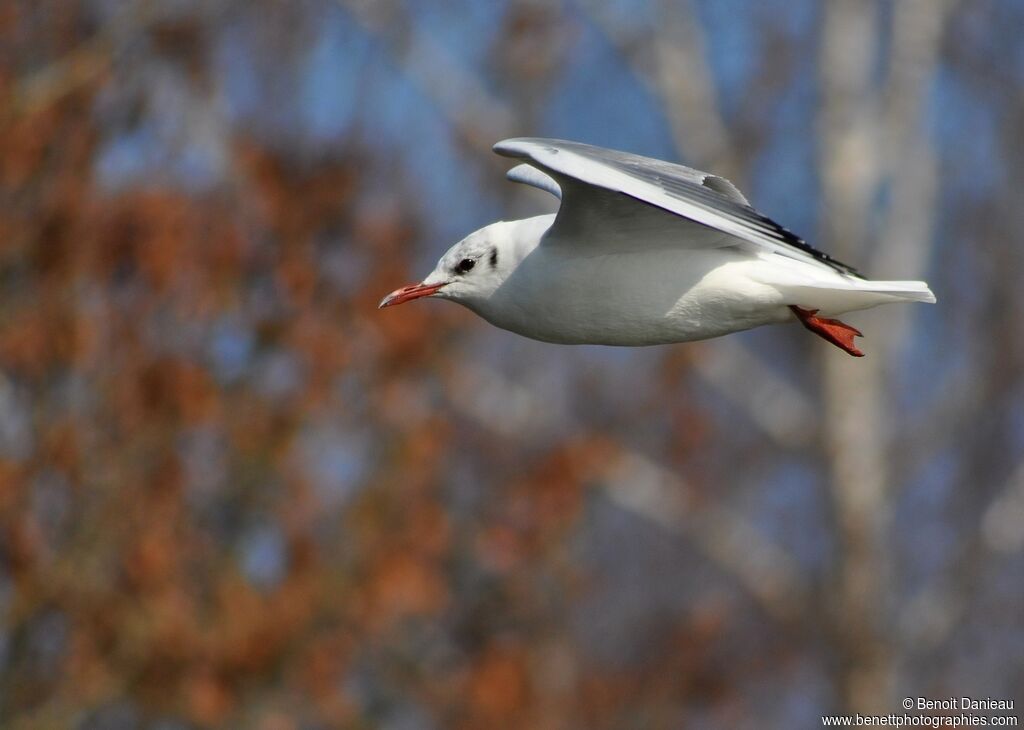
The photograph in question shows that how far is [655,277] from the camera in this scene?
4312 millimetres

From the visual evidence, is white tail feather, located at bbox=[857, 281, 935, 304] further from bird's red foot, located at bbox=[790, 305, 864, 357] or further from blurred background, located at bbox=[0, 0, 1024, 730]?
blurred background, located at bbox=[0, 0, 1024, 730]

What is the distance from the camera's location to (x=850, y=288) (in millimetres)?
4230

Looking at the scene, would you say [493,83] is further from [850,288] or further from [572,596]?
[850,288]

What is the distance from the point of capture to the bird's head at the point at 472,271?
14.8ft

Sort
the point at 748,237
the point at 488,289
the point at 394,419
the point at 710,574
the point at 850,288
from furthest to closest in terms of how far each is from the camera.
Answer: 1. the point at 710,574
2. the point at 394,419
3. the point at 488,289
4. the point at 850,288
5. the point at 748,237

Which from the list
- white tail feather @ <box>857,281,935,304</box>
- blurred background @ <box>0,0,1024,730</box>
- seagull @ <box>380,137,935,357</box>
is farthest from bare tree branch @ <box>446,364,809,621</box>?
white tail feather @ <box>857,281,935,304</box>

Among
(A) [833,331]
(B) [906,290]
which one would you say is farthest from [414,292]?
(B) [906,290]

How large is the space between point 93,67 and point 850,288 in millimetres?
3939

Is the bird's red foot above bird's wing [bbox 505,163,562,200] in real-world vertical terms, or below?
below

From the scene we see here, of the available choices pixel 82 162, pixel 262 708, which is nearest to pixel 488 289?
pixel 82 162

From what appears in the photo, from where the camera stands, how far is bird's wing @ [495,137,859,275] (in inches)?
153

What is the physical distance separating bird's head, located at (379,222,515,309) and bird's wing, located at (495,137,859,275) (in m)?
0.21

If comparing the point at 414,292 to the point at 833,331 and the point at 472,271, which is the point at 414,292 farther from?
the point at 833,331

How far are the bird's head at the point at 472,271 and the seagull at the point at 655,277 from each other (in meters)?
0.03
